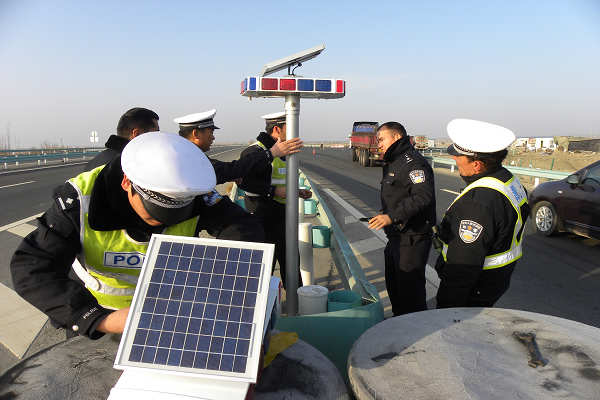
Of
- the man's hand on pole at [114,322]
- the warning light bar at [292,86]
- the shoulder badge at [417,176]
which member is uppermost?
the warning light bar at [292,86]

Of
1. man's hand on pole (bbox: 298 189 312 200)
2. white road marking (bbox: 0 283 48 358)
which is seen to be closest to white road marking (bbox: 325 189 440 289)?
man's hand on pole (bbox: 298 189 312 200)

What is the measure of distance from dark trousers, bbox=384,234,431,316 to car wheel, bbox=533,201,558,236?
240 inches

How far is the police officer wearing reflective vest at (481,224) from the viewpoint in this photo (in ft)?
8.54

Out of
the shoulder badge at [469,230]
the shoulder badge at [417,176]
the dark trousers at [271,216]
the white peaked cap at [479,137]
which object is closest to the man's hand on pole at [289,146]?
the white peaked cap at [479,137]

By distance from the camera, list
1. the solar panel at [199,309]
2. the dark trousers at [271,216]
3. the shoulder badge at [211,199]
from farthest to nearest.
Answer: the dark trousers at [271,216] → the shoulder badge at [211,199] → the solar panel at [199,309]

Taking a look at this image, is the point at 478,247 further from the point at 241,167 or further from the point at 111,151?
the point at 111,151

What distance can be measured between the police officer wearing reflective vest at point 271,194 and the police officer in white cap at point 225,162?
59 cm

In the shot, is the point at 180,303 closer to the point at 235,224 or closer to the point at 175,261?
the point at 175,261

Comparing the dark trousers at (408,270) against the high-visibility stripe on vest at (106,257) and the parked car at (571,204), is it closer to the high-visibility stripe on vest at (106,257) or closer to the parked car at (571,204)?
the high-visibility stripe on vest at (106,257)

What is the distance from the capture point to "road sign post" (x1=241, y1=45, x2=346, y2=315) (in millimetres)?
2756

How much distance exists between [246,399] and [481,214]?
1.94m

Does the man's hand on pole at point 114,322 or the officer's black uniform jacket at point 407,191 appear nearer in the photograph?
the man's hand on pole at point 114,322

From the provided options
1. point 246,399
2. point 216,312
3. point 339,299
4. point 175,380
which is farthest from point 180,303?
point 339,299

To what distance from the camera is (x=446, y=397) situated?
1.48 metres
